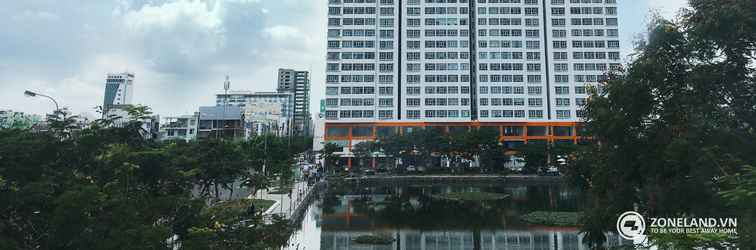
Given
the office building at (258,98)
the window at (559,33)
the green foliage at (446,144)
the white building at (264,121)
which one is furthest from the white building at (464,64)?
the office building at (258,98)

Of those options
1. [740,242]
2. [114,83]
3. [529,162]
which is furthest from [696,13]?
[114,83]

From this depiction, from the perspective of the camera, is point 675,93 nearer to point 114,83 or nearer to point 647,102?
point 647,102

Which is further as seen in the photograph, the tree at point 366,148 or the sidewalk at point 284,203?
the tree at point 366,148

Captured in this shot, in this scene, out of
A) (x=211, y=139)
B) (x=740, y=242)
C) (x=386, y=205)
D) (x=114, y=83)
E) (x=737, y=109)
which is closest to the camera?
(x=740, y=242)

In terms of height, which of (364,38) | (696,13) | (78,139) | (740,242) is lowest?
(740,242)

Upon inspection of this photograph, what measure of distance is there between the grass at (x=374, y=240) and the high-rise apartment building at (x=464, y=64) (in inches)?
2058

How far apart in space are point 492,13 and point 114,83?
143 m

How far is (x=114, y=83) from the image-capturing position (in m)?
160

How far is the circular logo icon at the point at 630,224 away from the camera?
47.5 ft

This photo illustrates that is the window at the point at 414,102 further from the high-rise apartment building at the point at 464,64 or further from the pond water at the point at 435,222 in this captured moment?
the pond water at the point at 435,222

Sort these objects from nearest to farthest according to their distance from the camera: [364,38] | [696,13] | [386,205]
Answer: [696,13], [386,205], [364,38]

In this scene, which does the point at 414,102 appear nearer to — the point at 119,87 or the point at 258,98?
the point at 258,98

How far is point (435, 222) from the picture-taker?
116 ft

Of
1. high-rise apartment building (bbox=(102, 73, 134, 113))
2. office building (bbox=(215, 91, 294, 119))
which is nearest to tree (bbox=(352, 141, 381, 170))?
office building (bbox=(215, 91, 294, 119))
